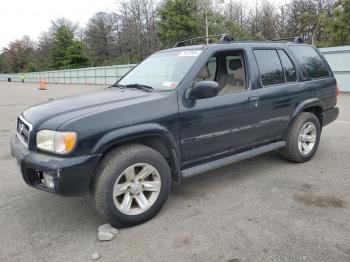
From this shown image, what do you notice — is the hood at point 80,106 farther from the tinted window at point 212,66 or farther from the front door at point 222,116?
the tinted window at point 212,66

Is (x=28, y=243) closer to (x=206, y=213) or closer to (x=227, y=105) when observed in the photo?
(x=206, y=213)

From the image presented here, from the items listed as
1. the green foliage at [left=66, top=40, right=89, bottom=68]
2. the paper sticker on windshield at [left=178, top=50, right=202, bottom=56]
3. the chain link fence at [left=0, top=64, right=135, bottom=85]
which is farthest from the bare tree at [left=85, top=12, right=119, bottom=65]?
the paper sticker on windshield at [left=178, top=50, right=202, bottom=56]

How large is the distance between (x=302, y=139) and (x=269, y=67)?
1334mm

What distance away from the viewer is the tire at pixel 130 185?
10.4 feet

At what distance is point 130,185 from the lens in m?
3.38

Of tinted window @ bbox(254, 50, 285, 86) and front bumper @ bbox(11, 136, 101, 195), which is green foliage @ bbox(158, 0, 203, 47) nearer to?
tinted window @ bbox(254, 50, 285, 86)

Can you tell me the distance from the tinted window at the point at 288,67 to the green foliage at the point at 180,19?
33.2 m

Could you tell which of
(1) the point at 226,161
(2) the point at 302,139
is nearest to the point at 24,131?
(1) the point at 226,161

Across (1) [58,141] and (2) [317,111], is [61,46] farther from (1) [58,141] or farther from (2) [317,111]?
(1) [58,141]

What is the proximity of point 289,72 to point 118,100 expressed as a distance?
2641 millimetres

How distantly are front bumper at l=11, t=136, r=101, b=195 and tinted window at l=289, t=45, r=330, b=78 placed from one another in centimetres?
358

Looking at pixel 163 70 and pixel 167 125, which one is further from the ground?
pixel 163 70

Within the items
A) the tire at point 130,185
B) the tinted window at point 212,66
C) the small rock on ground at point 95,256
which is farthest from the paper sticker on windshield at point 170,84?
the small rock on ground at point 95,256

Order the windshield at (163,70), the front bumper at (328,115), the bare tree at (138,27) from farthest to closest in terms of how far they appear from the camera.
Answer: the bare tree at (138,27), the front bumper at (328,115), the windshield at (163,70)
